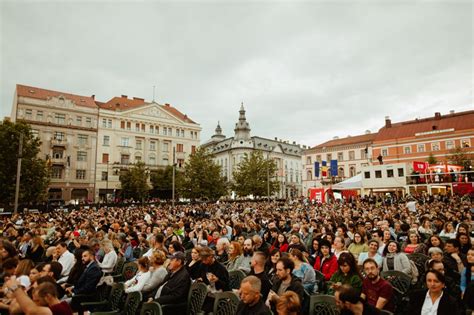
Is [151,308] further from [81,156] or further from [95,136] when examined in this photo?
[95,136]

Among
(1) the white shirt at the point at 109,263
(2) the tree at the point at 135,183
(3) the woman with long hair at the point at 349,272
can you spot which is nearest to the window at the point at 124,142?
(2) the tree at the point at 135,183

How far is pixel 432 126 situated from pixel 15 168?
6231 cm

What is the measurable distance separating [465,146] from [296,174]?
50865 mm

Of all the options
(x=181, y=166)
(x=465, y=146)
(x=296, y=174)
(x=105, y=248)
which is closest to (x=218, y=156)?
(x=296, y=174)

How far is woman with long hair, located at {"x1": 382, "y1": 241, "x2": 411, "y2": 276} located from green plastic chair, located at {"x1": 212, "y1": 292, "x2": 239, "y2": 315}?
3.45m

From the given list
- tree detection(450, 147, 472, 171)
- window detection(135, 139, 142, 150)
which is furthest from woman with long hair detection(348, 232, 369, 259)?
window detection(135, 139, 142, 150)

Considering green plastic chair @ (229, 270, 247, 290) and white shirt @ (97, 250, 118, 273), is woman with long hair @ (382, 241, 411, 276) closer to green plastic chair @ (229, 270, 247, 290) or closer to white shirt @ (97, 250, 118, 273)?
green plastic chair @ (229, 270, 247, 290)

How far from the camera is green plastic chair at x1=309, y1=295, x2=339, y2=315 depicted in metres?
3.97

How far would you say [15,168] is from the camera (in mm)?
30703

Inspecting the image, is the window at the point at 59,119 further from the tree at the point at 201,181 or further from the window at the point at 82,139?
the tree at the point at 201,181

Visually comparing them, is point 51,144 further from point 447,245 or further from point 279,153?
point 279,153

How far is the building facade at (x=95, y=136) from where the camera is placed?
46125mm

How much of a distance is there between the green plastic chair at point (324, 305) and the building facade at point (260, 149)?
73.6 metres

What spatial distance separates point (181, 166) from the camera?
58.9 metres
